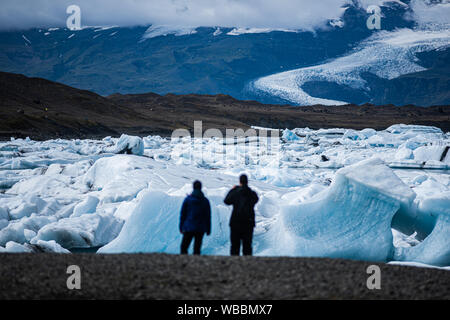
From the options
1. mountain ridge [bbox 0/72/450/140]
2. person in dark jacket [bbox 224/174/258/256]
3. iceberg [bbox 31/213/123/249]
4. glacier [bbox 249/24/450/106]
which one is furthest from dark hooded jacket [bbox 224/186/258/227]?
glacier [bbox 249/24/450/106]

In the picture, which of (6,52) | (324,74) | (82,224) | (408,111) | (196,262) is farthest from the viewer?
(6,52)

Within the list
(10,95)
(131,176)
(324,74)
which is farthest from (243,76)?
(131,176)

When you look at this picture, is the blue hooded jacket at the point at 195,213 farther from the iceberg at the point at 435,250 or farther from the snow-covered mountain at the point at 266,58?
the snow-covered mountain at the point at 266,58

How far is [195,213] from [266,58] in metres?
147

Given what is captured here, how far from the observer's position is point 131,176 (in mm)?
10148

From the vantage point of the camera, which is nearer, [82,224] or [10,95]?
[82,224]

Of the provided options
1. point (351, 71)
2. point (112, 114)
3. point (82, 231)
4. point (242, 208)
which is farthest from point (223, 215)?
point (351, 71)

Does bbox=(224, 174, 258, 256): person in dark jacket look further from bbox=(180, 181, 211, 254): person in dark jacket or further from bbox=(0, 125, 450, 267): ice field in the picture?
bbox=(0, 125, 450, 267): ice field

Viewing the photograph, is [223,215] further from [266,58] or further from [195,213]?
[266,58]

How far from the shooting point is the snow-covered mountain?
90.2 meters

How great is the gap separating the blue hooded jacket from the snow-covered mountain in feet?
262

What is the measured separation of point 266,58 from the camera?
14662cm

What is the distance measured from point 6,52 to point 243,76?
87.2m
